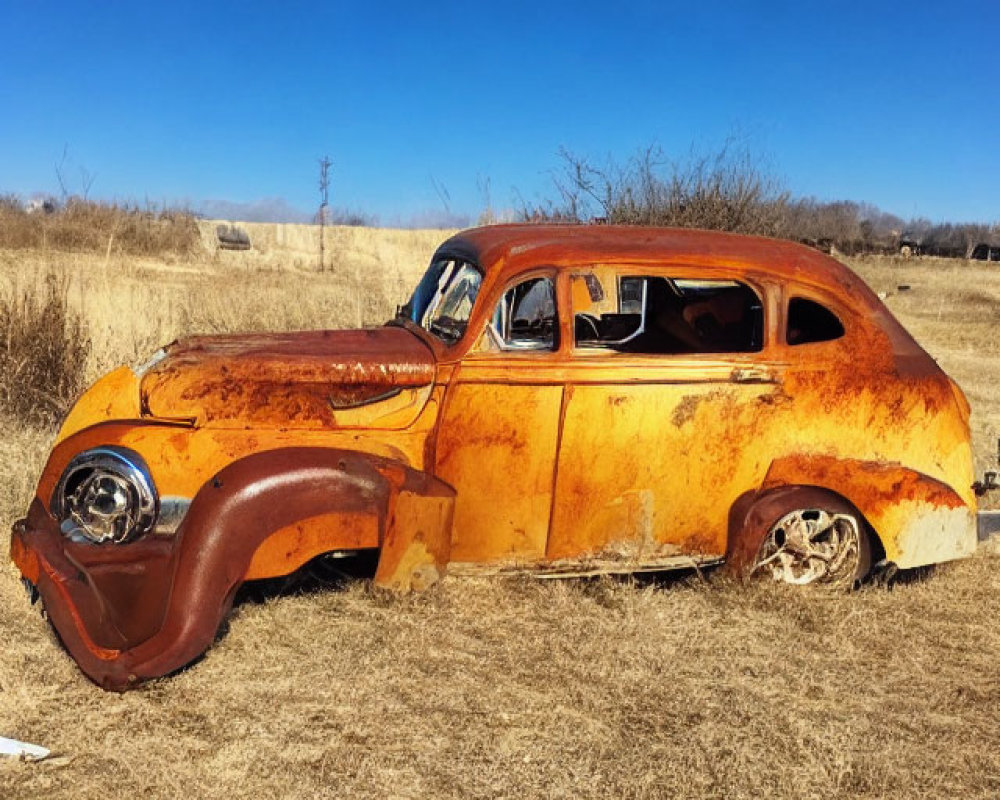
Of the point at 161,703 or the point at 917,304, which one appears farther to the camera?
the point at 917,304

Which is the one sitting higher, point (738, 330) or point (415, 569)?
point (738, 330)

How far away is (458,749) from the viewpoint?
294cm

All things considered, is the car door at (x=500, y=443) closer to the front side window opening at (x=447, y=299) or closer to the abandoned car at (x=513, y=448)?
the abandoned car at (x=513, y=448)

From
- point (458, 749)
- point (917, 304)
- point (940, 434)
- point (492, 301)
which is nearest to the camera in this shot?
point (458, 749)

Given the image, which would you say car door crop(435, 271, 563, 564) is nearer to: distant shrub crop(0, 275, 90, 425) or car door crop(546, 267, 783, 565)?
car door crop(546, 267, 783, 565)

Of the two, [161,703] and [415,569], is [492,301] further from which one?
[161,703]

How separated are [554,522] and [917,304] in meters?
21.0

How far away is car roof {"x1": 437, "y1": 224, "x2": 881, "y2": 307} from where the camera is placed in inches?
151

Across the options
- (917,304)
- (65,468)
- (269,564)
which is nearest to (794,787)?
(269,564)

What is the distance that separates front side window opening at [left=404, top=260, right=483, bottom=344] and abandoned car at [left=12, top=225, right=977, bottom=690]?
18 mm

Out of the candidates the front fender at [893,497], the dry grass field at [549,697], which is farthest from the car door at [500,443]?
the front fender at [893,497]

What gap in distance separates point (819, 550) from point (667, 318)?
137cm

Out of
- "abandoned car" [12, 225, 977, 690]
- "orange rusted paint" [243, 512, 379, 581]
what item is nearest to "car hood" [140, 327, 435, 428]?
"abandoned car" [12, 225, 977, 690]

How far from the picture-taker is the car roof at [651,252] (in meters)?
3.84
